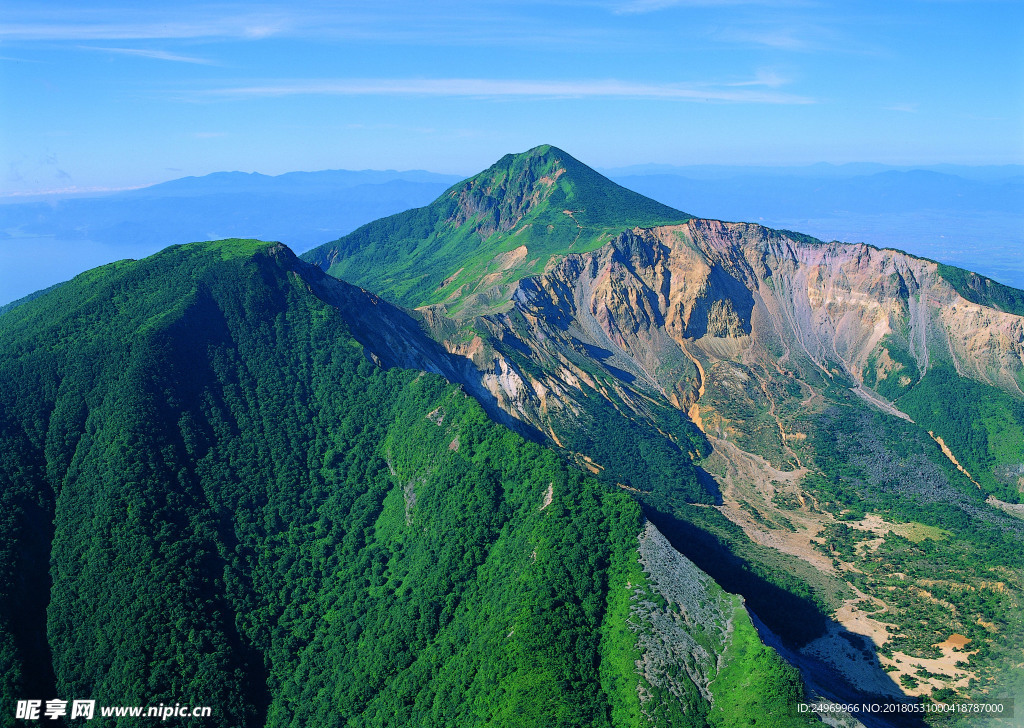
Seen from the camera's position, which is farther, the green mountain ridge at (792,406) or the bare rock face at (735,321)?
the bare rock face at (735,321)

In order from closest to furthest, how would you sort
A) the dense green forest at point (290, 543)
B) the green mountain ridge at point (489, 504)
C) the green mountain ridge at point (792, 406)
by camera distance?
1. the dense green forest at point (290, 543)
2. the green mountain ridge at point (489, 504)
3. the green mountain ridge at point (792, 406)

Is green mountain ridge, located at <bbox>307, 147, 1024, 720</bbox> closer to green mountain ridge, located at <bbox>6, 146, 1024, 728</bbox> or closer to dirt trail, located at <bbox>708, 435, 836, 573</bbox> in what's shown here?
dirt trail, located at <bbox>708, 435, 836, 573</bbox>

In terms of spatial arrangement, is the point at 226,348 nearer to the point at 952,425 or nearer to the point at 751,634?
the point at 751,634

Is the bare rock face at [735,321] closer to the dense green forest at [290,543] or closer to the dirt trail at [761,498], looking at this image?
A: the dirt trail at [761,498]

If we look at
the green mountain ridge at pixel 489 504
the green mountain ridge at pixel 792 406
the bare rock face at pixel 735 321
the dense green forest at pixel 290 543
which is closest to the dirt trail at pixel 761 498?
the green mountain ridge at pixel 792 406

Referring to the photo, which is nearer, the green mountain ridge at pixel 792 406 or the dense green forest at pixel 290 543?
the dense green forest at pixel 290 543

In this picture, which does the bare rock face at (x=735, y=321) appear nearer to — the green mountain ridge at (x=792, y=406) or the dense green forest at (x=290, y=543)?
the green mountain ridge at (x=792, y=406)

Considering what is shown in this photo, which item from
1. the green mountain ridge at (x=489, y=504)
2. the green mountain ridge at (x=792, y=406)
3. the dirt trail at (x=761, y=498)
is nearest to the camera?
the green mountain ridge at (x=489, y=504)

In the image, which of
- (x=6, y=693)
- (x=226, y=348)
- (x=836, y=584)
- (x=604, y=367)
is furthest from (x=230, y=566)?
(x=604, y=367)

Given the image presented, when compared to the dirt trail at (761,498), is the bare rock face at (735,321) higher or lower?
A: higher
